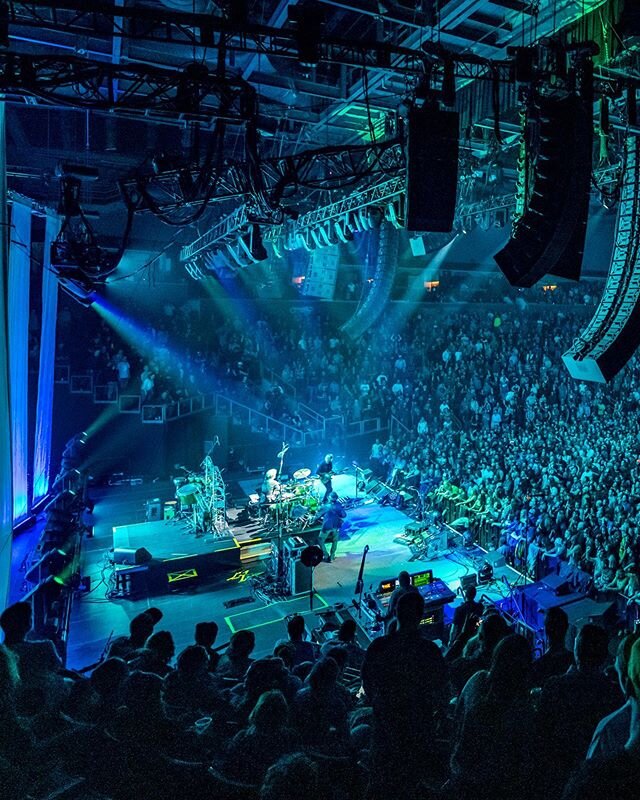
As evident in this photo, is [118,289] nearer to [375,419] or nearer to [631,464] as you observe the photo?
[375,419]

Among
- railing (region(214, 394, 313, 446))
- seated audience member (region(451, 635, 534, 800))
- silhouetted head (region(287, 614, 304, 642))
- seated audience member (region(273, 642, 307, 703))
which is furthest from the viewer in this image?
railing (region(214, 394, 313, 446))

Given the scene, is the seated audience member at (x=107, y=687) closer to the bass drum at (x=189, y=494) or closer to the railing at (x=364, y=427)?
the bass drum at (x=189, y=494)

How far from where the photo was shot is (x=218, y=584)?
8500 millimetres

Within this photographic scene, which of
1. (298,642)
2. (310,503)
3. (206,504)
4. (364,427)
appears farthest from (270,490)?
(298,642)

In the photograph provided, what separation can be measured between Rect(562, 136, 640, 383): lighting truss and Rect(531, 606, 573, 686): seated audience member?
183 cm

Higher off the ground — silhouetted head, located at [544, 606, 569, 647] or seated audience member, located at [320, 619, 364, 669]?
silhouetted head, located at [544, 606, 569, 647]

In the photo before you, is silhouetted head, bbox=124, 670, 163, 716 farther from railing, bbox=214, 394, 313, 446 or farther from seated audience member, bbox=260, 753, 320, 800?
railing, bbox=214, 394, 313, 446

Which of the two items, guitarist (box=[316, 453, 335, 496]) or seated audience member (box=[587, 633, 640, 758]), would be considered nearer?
seated audience member (box=[587, 633, 640, 758])

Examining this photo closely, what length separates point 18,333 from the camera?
7965 mm

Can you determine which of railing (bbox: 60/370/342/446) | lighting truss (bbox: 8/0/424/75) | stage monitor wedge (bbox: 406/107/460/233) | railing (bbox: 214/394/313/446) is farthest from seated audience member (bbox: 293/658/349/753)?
railing (bbox: 214/394/313/446)

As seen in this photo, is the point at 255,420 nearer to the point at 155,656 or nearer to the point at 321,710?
the point at 155,656

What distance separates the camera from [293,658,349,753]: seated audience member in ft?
8.15

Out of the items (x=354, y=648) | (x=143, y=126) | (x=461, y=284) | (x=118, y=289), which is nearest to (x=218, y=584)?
(x=354, y=648)

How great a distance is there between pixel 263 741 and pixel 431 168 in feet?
12.8
